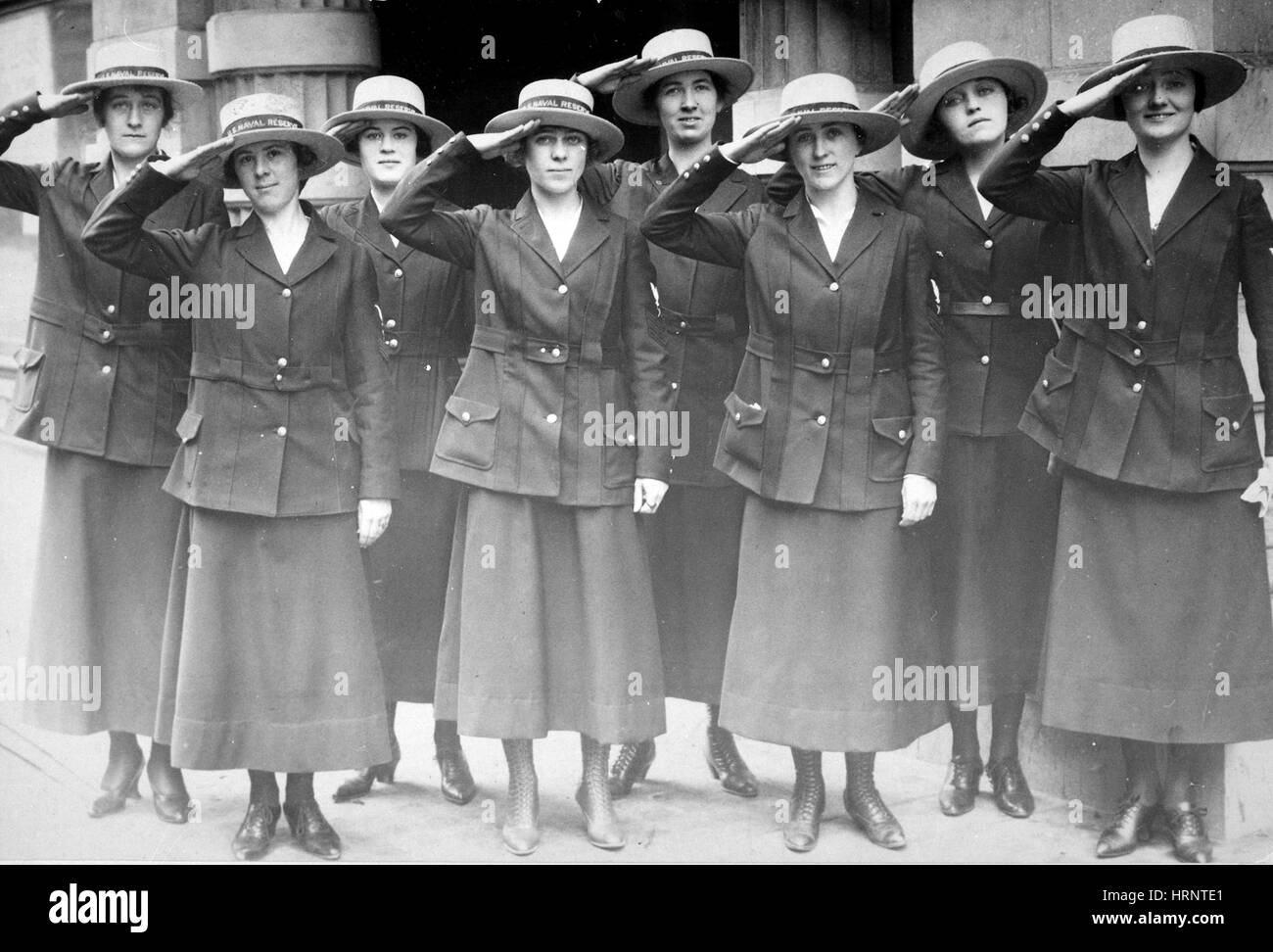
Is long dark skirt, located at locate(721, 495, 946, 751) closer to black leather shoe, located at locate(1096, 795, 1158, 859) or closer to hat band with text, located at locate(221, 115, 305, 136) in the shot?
black leather shoe, located at locate(1096, 795, 1158, 859)

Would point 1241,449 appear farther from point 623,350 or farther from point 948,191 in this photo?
point 623,350

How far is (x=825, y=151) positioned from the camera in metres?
4.84

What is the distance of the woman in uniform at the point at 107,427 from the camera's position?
527cm

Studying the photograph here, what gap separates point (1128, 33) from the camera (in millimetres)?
4789

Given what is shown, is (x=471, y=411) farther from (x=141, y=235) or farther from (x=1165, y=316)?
(x=1165, y=316)

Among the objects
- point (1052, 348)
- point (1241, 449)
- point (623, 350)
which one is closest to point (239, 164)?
point (623, 350)

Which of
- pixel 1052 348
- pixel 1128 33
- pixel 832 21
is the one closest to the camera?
pixel 1128 33

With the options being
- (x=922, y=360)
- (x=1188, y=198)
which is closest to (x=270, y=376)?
(x=922, y=360)

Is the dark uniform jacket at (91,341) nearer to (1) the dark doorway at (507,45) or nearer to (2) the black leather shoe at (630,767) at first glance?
(1) the dark doorway at (507,45)

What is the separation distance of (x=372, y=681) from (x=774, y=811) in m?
1.41

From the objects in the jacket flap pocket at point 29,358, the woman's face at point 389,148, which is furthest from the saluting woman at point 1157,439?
the jacket flap pocket at point 29,358

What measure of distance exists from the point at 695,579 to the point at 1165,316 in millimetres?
1771

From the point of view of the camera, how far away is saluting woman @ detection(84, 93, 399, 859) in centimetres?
488

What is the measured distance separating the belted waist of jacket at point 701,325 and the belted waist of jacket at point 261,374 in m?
1.17
